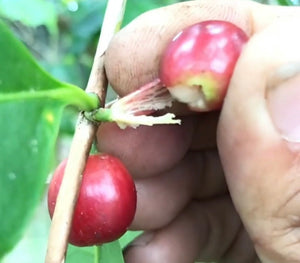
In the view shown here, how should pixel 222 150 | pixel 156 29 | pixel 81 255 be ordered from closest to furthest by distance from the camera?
pixel 222 150, pixel 156 29, pixel 81 255

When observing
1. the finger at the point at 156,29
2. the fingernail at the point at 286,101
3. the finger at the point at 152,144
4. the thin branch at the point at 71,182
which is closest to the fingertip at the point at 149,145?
the finger at the point at 152,144

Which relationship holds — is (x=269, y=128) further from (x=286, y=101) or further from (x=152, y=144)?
(x=152, y=144)

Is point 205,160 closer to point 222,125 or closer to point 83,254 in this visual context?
point 83,254

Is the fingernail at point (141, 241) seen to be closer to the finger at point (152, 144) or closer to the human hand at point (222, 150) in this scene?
the human hand at point (222, 150)

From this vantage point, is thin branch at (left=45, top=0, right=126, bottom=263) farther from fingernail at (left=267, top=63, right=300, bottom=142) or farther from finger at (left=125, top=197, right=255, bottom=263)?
finger at (left=125, top=197, right=255, bottom=263)

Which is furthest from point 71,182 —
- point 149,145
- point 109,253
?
point 149,145
